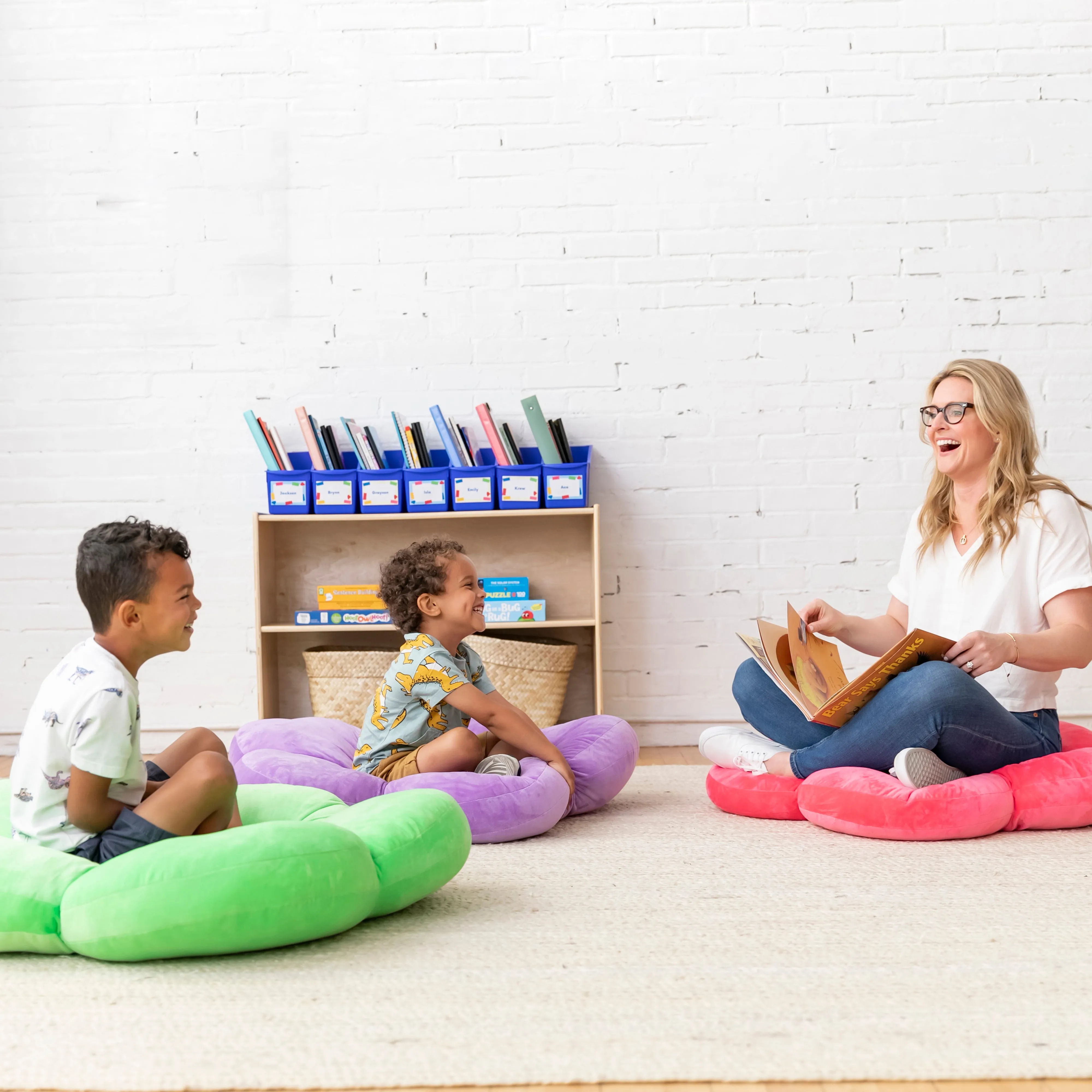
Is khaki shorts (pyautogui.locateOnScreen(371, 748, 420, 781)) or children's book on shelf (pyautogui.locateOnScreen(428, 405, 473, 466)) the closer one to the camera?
khaki shorts (pyautogui.locateOnScreen(371, 748, 420, 781))

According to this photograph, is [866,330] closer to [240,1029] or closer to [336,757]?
[336,757]

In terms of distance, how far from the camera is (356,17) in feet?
11.7

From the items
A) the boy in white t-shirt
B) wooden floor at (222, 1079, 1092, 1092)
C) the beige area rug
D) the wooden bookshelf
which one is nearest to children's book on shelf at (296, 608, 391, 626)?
the wooden bookshelf

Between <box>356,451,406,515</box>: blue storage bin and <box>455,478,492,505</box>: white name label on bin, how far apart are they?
0.17 metres

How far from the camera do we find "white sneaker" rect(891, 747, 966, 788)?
2100 mm

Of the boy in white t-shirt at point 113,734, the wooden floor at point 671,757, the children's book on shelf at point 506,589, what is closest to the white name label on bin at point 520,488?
the children's book on shelf at point 506,589

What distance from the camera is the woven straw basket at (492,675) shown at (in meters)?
3.27

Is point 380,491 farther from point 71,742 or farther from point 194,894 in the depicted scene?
point 194,894

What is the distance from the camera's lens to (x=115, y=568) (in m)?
1.67

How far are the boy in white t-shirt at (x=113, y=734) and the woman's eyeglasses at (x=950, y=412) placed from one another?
1521mm

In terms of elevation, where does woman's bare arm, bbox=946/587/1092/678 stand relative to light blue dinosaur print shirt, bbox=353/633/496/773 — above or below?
above

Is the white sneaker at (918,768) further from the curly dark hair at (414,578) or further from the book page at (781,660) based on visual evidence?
the curly dark hair at (414,578)

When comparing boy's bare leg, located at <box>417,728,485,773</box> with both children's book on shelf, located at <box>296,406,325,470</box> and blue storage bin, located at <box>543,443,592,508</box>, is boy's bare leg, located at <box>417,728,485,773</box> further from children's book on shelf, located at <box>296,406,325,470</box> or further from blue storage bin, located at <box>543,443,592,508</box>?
children's book on shelf, located at <box>296,406,325,470</box>

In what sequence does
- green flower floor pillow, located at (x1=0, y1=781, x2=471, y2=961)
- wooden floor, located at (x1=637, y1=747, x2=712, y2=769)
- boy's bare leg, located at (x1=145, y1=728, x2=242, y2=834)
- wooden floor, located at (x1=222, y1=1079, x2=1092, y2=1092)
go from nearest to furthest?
wooden floor, located at (x1=222, y1=1079, x2=1092, y2=1092) < green flower floor pillow, located at (x1=0, y1=781, x2=471, y2=961) < boy's bare leg, located at (x1=145, y1=728, x2=242, y2=834) < wooden floor, located at (x1=637, y1=747, x2=712, y2=769)
